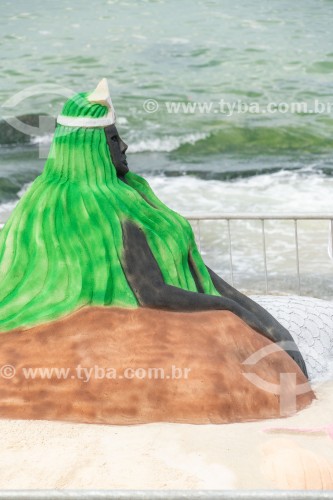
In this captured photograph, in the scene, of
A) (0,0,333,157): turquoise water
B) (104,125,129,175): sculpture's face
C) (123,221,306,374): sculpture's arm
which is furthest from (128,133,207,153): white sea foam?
(123,221,306,374): sculpture's arm

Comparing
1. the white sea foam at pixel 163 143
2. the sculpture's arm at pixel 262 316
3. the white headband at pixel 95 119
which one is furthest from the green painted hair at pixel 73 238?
the white sea foam at pixel 163 143

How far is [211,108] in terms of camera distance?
18719 millimetres

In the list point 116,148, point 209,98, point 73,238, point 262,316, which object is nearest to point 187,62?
point 209,98

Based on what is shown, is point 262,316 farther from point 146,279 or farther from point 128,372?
point 128,372

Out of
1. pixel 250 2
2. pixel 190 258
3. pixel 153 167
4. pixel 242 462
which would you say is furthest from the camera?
pixel 250 2

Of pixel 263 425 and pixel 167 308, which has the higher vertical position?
pixel 167 308

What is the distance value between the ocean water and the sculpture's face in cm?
508

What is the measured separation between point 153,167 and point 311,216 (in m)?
10.1

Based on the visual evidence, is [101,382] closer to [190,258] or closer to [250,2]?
[190,258]

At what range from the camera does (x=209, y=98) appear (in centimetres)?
1894

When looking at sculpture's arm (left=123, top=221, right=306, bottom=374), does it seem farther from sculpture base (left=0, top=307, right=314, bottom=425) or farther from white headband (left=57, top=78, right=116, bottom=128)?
white headband (left=57, top=78, right=116, bottom=128)

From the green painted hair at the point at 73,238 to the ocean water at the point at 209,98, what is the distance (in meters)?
5.16

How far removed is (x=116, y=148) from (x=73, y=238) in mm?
437

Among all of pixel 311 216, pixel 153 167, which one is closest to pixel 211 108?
pixel 153 167
